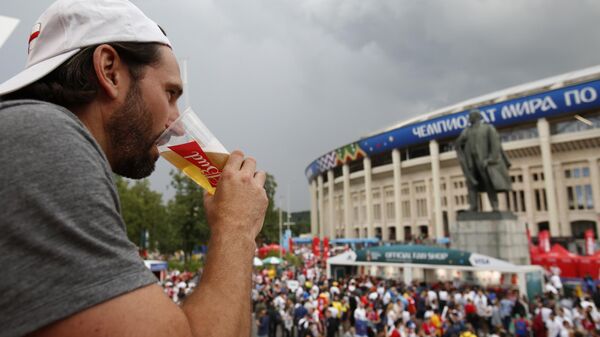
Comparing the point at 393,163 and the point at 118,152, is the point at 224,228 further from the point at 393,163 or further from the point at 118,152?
the point at 393,163

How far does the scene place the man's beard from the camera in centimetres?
97

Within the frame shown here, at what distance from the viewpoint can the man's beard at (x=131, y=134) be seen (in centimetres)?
97

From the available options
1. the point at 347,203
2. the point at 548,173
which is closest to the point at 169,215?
the point at 347,203

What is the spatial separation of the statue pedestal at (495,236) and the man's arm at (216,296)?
19.2m

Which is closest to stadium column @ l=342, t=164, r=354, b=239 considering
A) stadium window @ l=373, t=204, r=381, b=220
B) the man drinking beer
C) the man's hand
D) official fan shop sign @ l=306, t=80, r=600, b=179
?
stadium window @ l=373, t=204, r=381, b=220

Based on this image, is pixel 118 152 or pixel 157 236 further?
pixel 157 236

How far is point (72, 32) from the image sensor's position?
3.03ft

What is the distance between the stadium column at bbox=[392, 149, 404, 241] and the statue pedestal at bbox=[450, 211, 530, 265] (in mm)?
33457

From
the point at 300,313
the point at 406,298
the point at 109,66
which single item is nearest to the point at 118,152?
the point at 109,66

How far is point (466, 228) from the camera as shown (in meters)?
19.4

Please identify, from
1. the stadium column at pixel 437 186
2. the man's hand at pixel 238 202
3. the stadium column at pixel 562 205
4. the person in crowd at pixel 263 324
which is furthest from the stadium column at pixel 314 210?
the man's hand at pixel 238 202

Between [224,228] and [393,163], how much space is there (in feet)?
178

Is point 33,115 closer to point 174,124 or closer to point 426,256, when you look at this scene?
point 174,124

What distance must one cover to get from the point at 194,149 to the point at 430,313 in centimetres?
1173
